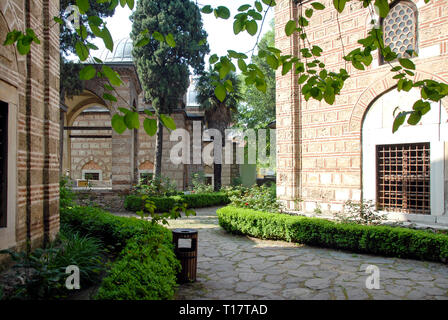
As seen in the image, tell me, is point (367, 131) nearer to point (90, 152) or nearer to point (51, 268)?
point (51, 268)

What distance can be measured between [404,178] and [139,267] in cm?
692

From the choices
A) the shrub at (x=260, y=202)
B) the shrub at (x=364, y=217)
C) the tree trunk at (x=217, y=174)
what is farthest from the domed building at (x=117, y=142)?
the shrub at (x=364, y=217)

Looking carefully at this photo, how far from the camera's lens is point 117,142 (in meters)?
13.9

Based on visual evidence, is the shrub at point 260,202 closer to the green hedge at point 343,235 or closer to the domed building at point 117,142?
the green hedge at point 343,235

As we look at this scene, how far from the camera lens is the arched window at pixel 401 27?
813cm

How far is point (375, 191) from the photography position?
8.61 metres

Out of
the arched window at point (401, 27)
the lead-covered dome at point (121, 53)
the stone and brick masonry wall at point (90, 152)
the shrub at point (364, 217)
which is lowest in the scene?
the shrub at point (364, 217)

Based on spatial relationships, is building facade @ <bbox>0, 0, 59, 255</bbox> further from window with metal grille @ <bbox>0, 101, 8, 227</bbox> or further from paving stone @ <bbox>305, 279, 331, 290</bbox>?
paving stone @ <bbox>305, 279, 331, 290</bbox>

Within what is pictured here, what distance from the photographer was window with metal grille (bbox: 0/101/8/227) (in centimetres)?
431

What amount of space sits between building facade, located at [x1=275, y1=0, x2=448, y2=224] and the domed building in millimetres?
6723

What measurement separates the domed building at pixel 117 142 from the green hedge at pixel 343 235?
6.83 m

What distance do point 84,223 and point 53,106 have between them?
7.68 ft
